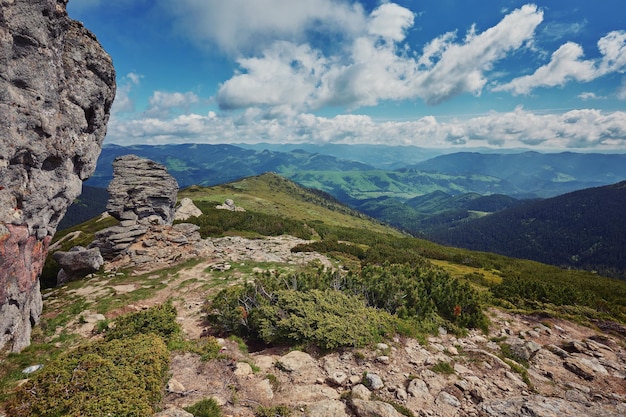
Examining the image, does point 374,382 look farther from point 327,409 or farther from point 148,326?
point 148,326

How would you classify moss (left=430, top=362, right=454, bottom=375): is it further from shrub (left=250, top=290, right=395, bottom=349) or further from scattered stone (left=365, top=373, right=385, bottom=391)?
scattered stone (left=365, top=373, right=385, bottom=391)

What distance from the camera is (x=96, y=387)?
27.4 ft

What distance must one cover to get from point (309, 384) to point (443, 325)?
953 cm

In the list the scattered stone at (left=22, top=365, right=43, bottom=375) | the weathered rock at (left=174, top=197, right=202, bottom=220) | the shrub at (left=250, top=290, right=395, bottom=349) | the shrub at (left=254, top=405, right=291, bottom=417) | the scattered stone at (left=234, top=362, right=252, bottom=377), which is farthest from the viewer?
the weathered rock at (left=174, top=197, right=202, bottom=220)

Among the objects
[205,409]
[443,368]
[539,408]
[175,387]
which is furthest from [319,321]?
[539,408]

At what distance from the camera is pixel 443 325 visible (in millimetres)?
16516

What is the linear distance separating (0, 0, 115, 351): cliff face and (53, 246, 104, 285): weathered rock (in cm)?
846

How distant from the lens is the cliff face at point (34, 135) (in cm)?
1300

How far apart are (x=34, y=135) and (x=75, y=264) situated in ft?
47.0

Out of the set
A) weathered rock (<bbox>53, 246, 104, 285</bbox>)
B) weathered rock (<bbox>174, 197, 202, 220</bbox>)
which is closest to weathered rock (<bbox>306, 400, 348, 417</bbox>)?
weathered rock (<bbox>53, 246, 104, 285</bbox>)

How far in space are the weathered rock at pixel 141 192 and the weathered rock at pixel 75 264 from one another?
7343mm

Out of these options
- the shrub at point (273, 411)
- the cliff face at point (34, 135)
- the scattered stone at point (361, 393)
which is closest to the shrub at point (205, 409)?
the shrub at point (273, 411)

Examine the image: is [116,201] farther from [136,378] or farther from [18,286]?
[136,378]

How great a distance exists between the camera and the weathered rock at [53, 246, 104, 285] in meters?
24.0
